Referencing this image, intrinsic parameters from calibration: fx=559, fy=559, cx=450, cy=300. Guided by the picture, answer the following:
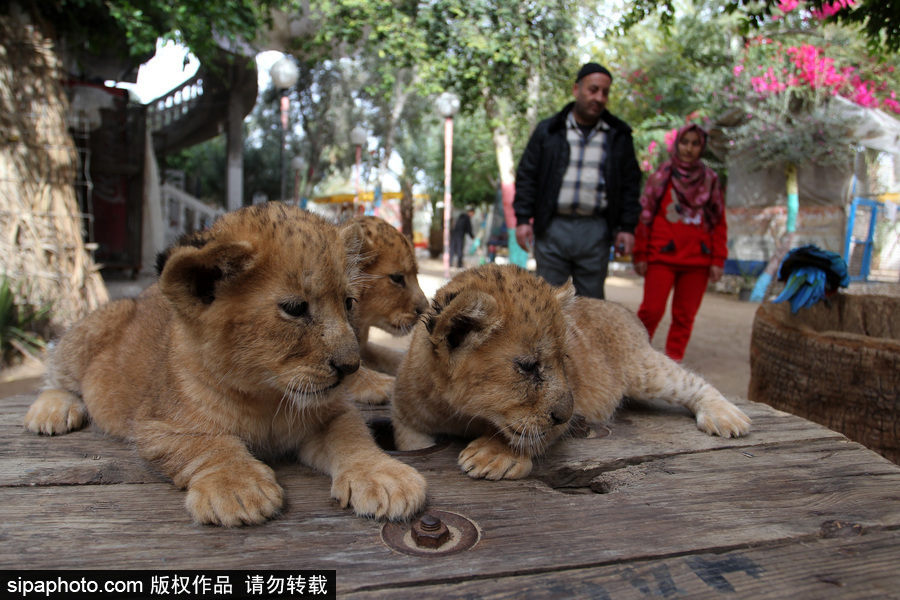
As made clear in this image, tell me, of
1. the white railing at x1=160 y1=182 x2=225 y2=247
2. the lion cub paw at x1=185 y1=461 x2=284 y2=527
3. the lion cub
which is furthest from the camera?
the white railing at x1=160 y1=182 x2=225 y2=247

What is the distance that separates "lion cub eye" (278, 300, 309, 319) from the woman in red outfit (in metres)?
5.16

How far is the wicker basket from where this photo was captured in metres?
3.97

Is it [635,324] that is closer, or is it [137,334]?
[137,334]

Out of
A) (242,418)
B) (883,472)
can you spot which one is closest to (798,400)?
(883,472)

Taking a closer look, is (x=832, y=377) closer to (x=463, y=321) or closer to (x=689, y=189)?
(x=689, y=189)

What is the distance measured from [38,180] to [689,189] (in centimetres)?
862

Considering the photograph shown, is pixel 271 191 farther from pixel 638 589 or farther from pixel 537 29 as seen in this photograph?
pixel 638 589

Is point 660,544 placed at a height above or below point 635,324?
below

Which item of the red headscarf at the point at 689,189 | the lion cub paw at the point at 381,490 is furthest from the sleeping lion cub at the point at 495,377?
the red headscarf at the point at 689,189

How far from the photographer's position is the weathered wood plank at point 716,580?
1494mm

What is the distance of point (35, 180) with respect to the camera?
775cm

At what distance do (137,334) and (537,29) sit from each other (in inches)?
607

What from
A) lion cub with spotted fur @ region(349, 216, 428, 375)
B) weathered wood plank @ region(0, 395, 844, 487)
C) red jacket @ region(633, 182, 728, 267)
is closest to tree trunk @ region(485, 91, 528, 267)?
red jacket @ region(633, 182, 728, 267)

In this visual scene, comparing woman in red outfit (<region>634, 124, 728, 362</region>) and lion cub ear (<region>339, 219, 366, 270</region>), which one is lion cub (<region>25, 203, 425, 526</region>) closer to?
lion cub ear (<region>339, 219, 366, 270</region>)
